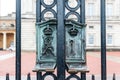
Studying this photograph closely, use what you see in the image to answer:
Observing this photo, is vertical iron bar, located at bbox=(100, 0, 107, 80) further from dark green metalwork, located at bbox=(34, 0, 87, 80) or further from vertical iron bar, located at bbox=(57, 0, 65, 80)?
vertical iron bar, located at bbox=(57, 0, 65, 80)

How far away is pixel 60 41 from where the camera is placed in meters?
2.11

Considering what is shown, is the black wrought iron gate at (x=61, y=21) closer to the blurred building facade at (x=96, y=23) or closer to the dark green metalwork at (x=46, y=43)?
the dark green metalwork at (x=46, y=43)

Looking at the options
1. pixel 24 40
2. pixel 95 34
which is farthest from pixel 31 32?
pixel 95 34

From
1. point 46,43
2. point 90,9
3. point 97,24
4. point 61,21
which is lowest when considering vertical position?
point 46,43

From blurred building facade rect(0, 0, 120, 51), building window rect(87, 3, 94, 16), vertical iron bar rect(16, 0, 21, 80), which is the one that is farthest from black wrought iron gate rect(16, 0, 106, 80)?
building window rect(87, 3, 94, 16)

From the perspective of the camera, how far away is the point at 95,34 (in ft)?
86.8

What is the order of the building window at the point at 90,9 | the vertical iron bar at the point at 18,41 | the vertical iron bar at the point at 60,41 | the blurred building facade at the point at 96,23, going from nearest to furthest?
the vertical iron bar at the point at 60,41
the vertical iron bar at the point at 18,41
the blurred building facade at the point at 96,23
the building window at the point at 90,9

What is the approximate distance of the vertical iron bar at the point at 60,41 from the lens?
82.1 inches

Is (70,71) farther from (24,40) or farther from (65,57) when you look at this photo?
(24,40)

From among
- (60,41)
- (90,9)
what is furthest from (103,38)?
(90,9)

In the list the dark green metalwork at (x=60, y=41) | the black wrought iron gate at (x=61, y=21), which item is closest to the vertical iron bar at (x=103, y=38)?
the black wrought iron gate at (x=61, y=21)

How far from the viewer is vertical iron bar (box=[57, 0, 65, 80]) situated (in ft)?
6.84

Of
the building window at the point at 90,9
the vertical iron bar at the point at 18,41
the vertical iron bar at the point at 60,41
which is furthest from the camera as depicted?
the building window at the point at 90,9

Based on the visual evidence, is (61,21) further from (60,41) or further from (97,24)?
(97,24)
